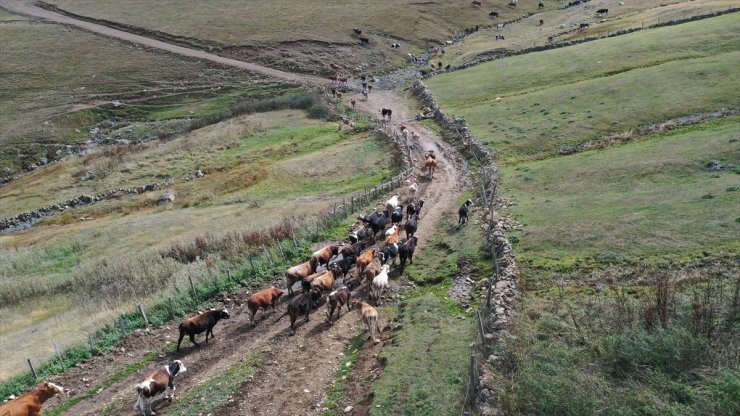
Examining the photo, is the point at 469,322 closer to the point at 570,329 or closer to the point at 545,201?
the point at 570,329

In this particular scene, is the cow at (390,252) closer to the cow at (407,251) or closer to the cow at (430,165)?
the cow at (407,251)

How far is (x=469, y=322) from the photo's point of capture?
19.2 metres

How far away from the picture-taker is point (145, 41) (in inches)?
3652

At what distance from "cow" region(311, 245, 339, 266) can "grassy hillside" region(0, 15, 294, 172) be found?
48409 mm

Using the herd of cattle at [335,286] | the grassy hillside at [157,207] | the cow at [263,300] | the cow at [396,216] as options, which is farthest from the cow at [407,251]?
the grassy hillside at [157,207]

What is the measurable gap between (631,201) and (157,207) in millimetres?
34338

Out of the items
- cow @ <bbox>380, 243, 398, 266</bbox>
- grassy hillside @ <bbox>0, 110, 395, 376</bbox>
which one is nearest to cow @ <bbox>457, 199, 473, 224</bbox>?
cow @ <bbox>380, 243, 398, 266</bbox>

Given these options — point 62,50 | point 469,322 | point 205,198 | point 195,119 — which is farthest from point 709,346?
point 62,50

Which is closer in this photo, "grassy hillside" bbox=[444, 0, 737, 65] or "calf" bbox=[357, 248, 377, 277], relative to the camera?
"calf" bbox=[357, 248, 377, 277]

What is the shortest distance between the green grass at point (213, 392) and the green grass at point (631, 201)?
10983mm

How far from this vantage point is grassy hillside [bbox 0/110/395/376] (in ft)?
95.3

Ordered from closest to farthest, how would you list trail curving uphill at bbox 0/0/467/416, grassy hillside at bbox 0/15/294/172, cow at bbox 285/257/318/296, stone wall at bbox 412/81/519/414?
stone wall at bbox 412/81/519/414 → trail curving uphill at bbox 0/0/467/416 → cow at bbox 285/257/318/296 → grassy hillside at bbox 0/15/294/172

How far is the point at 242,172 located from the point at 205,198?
15.9 feet

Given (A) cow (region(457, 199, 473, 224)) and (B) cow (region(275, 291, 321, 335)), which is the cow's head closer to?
(B) cow (region(275, 291, 321, 335))
